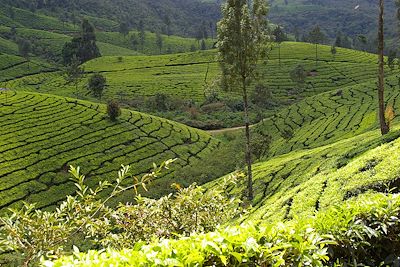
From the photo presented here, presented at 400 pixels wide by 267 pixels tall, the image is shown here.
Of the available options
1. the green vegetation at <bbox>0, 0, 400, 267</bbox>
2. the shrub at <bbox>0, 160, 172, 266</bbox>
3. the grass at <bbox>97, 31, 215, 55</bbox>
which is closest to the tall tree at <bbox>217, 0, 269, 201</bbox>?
the green vegetation at <bbox>0, 0, 400, 267</bbox>

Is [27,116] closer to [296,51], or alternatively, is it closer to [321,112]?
[321,112]

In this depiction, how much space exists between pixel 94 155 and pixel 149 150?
8.59 metres

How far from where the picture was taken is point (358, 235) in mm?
5012

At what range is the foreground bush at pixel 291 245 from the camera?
4.22 meters

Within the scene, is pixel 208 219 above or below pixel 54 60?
below

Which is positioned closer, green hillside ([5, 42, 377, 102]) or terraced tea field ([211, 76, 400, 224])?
terraced tea field ([211, 76, 400, 224])

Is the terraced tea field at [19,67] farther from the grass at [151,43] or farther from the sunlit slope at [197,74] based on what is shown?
the grass at [151,43]

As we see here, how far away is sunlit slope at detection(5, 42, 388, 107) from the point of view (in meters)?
100

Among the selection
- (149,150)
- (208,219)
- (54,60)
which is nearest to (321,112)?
(149,150)

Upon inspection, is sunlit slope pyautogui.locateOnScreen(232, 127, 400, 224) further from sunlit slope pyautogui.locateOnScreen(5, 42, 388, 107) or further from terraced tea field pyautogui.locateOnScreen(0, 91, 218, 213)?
sunlit slope pyautogui.locateOnScreen(5, 42, 388, 107)

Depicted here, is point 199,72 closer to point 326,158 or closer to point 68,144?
point 68,144

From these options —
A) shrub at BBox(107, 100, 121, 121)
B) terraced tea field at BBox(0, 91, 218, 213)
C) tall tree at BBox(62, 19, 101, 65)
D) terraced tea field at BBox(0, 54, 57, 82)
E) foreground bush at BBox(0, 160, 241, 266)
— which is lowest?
terraced tea field at BBox(0, 91, 218, 213)

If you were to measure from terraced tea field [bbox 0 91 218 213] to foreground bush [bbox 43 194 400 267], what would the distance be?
36.9m

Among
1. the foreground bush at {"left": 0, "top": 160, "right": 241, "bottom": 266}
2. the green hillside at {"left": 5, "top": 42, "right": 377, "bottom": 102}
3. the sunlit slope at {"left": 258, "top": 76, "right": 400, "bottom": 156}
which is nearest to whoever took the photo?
the foreground bush at {"left": 0, "top": 160, "right": 241, "bottom": 266}
